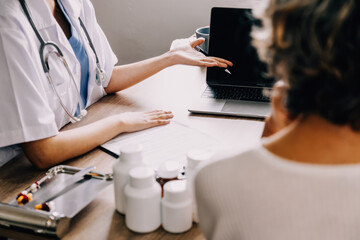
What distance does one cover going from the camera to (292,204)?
494mm

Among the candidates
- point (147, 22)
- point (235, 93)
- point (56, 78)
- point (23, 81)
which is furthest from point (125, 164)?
point (147, 22)

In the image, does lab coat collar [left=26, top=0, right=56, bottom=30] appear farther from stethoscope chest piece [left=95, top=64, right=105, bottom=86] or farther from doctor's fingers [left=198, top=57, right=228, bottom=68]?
doctor's fingers [left=198, top=57, right=228, bottom=68]

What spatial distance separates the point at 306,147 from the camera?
0.49 m

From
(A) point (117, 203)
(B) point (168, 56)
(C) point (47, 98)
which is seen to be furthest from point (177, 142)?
(B) point (168, 56)

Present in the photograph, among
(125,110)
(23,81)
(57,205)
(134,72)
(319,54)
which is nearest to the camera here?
(319,54)

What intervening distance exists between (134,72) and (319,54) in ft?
3.49

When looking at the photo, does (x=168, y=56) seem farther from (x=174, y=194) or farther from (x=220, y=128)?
(x=174, y=194)

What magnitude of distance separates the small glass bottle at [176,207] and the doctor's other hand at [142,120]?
1.34 feet

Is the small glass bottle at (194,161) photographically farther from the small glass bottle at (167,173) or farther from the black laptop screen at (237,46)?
the black laptop screen at (237,46)

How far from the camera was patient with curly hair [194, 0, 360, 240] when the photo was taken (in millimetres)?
437

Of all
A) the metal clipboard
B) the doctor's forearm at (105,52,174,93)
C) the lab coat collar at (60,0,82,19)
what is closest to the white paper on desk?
the metal clipboard

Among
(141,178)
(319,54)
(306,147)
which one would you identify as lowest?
(141,178)

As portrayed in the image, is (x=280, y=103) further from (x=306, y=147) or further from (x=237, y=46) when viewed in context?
(x=237, y=46)

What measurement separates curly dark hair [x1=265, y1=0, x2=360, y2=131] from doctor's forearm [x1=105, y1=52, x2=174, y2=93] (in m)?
0.99
